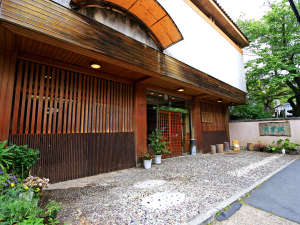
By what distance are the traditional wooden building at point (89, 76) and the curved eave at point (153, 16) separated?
27 mm

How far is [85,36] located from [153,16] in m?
2.26

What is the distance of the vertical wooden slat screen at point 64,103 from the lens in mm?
3779

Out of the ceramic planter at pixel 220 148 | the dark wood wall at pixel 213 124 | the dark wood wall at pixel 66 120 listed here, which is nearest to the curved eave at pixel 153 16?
the dark wood wall at pixel 66 120

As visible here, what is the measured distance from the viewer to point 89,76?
Result: 4961mm

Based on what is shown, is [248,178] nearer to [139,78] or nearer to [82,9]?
[139,78]

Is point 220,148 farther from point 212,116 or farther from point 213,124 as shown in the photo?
point 212,116

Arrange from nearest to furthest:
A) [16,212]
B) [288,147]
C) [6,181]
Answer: [16,212]
[6,181]
[288,147]

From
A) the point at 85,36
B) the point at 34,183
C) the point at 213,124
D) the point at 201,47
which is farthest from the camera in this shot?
the point at 213,124

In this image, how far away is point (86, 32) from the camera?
135 inches

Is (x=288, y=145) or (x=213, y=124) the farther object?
(x=213, y=124)

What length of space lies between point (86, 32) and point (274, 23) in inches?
564

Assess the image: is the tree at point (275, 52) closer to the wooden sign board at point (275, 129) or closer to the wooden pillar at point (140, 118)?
the wooden sign board at point (275, 129)

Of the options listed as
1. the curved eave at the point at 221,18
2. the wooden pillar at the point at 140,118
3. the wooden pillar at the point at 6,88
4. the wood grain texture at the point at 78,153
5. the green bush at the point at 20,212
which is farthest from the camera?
the curved eave at the point at 221,18

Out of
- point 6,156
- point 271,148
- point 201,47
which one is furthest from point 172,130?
point 271,148
